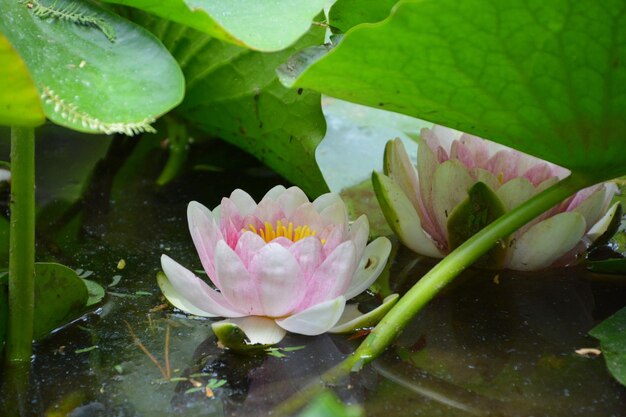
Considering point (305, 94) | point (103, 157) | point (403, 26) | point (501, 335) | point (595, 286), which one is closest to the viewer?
point (403, 26)

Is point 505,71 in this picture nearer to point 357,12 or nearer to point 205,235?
point 357,12

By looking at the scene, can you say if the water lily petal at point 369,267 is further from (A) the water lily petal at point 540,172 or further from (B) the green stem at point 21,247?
(B) the green stem at point 21,247

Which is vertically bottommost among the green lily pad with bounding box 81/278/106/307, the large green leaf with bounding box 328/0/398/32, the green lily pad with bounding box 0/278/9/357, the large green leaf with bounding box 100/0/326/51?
the green lily pad with bounding box 81/278/106/307

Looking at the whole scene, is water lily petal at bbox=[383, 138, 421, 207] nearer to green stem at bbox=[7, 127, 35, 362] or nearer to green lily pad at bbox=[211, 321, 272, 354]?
green lily pad at bbox=[211, 321, 272, 354]

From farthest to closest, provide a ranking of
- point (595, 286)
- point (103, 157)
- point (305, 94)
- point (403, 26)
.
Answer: point (103, 157)
point (305, 94)
point (595, 286)
point (403, 26)

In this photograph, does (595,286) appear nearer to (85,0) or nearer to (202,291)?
(202,291)

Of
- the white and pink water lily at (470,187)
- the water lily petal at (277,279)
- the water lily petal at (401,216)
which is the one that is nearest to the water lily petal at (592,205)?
the white and pink water lily at (470,187)

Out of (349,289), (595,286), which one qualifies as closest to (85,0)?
(349,289)

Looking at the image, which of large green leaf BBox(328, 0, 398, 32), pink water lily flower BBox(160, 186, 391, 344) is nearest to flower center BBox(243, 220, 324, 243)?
pink water lily flower BBox(160, 186, 391, 344)
